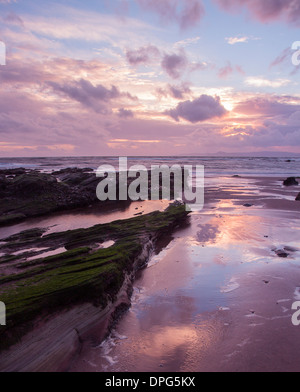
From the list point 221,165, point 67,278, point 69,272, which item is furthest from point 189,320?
point 221,165

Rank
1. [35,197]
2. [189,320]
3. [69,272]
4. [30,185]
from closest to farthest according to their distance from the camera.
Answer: [189,320], [69,272], [35,197], [30,185]

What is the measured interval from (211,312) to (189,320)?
0.46 metres

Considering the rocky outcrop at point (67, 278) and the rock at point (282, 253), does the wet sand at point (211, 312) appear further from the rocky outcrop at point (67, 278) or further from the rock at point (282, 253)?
the rocky outcrop at point (67, 278)

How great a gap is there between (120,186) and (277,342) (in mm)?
14269

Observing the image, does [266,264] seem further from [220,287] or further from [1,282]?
[1,282]

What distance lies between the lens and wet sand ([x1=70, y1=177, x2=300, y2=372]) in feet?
11.6

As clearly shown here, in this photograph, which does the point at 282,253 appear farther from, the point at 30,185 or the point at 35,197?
the point at 30,185

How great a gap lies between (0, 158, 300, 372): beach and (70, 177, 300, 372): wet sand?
0.05 feet

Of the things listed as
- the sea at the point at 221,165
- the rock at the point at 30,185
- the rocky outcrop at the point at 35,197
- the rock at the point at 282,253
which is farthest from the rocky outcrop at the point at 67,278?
the sea at the point at 221,165

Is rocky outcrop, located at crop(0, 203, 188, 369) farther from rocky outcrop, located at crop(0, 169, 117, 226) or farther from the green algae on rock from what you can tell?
rocky outcrop, located at crop(0, 169, 117, 226)

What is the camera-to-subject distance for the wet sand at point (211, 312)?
3541 mm

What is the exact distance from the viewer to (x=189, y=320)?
4.40m

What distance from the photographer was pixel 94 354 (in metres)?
3.60
